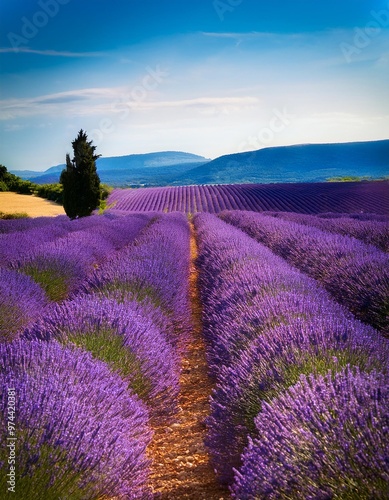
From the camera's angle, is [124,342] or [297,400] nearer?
[297,400]

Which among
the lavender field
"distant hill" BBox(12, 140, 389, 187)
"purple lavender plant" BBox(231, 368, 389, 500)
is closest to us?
"purple lavender plant" BBox(231, 368, 389, 500)

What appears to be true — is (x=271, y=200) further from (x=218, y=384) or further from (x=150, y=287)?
(x=218, y=384)

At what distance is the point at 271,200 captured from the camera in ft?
92.6

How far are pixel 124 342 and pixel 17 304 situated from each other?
4.66ft

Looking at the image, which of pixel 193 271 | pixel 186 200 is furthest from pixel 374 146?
pixel 193 271

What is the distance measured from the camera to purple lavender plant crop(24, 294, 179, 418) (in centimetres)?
245

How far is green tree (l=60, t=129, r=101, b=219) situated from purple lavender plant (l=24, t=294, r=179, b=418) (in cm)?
1492

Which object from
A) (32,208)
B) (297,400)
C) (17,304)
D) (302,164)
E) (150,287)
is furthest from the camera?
(302,164)

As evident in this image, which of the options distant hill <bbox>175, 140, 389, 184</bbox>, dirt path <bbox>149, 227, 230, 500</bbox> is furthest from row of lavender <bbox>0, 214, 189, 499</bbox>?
distant hill <bbox>175, 140, 389, 184</bbox>

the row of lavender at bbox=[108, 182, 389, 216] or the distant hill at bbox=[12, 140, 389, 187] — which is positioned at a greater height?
the distant hill at bbox=[12, 140, 389, 187]

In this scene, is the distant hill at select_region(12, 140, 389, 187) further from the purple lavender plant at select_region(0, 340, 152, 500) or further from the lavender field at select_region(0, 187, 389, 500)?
the purple lavender plant at select_region(0, 340, 152, 500)

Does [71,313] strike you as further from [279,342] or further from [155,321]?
[279,342]

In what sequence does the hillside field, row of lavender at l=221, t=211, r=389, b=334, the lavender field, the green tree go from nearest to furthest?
the lavender field < row of lavender at l=221, t=211, r=389, b=334 < the green tree < the hillside field

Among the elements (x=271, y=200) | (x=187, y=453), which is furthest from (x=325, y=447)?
(x=271, y=200)
